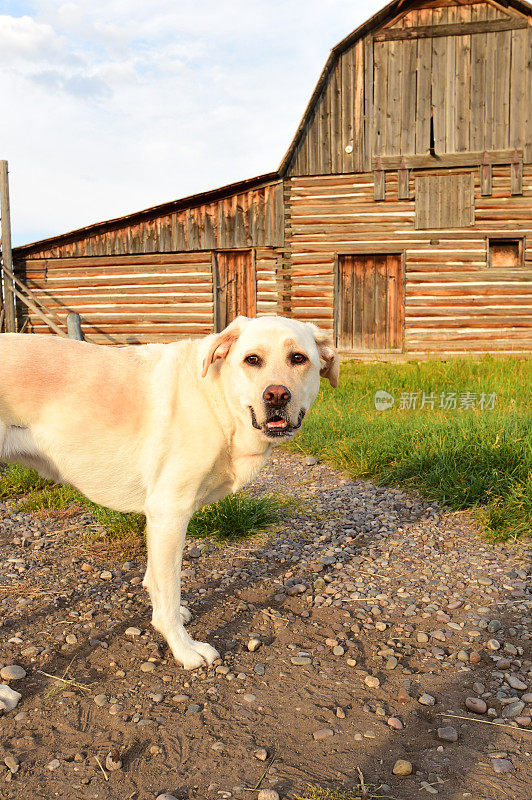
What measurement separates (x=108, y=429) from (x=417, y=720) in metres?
1.89

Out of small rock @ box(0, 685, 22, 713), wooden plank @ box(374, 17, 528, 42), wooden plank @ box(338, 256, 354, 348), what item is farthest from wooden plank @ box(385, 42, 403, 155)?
small rock @ box(0, 685, 22, 713)

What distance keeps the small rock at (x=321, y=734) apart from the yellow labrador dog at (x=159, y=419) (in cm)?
71

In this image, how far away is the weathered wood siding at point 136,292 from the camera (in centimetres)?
1541

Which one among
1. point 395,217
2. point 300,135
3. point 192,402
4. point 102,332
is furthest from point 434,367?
point 102,332

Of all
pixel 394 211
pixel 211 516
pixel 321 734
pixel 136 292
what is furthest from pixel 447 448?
pixel 136 292

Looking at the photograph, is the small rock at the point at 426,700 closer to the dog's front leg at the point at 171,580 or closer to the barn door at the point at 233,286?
the dog's front leg at the point at 171,580

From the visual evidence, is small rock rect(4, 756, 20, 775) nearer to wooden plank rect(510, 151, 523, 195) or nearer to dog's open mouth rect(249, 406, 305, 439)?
dog's open mouth rect(249, 406, 305, 439)

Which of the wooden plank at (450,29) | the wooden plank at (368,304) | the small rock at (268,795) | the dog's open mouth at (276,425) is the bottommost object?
the small rock at (268,795)

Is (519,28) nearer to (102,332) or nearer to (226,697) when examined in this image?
(102,332)

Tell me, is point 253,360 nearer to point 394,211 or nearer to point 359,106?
point 394,211

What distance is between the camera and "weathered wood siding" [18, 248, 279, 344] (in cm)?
1541

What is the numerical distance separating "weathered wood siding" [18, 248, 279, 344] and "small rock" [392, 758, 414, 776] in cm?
1333

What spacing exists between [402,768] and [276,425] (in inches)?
55.7

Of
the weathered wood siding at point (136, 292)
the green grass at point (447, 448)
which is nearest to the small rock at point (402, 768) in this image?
the green grass at point (447, 448)
